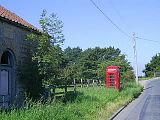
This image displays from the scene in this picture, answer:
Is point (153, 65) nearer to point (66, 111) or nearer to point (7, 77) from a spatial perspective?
point (7, 77)

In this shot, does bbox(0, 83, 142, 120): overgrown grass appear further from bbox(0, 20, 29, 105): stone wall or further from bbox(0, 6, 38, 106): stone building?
bbox(0, 20, 29, 105): stone wall

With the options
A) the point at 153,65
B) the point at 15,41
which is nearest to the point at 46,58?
the point at 15,41

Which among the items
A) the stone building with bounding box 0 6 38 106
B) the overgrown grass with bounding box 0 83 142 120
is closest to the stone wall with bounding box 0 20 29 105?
the stone building with bounding box 0 6 38 106

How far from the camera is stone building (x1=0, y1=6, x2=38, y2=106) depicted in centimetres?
1793

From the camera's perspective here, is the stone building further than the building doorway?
No

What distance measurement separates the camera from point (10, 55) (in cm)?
1905

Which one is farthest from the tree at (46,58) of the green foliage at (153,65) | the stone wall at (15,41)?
the green foliage at (153,65)

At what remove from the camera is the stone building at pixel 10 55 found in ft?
58.8

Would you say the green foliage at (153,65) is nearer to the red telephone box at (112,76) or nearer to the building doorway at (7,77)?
the red telephone box at (112,76)

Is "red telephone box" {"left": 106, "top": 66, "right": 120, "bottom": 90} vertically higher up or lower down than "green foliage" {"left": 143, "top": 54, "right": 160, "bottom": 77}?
lower down

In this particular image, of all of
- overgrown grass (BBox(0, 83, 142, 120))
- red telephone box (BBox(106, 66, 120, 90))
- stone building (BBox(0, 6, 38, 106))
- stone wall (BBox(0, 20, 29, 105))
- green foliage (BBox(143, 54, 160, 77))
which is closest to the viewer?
overgrown grass (BBox(0, 83, 142, 120))

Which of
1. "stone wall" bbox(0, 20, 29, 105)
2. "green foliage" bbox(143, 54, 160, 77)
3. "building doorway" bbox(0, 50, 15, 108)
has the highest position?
"green foliage" bbox(143, 54, 160, 77)

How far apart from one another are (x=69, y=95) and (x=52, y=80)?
2.48 meters

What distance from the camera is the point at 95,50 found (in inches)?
4360
